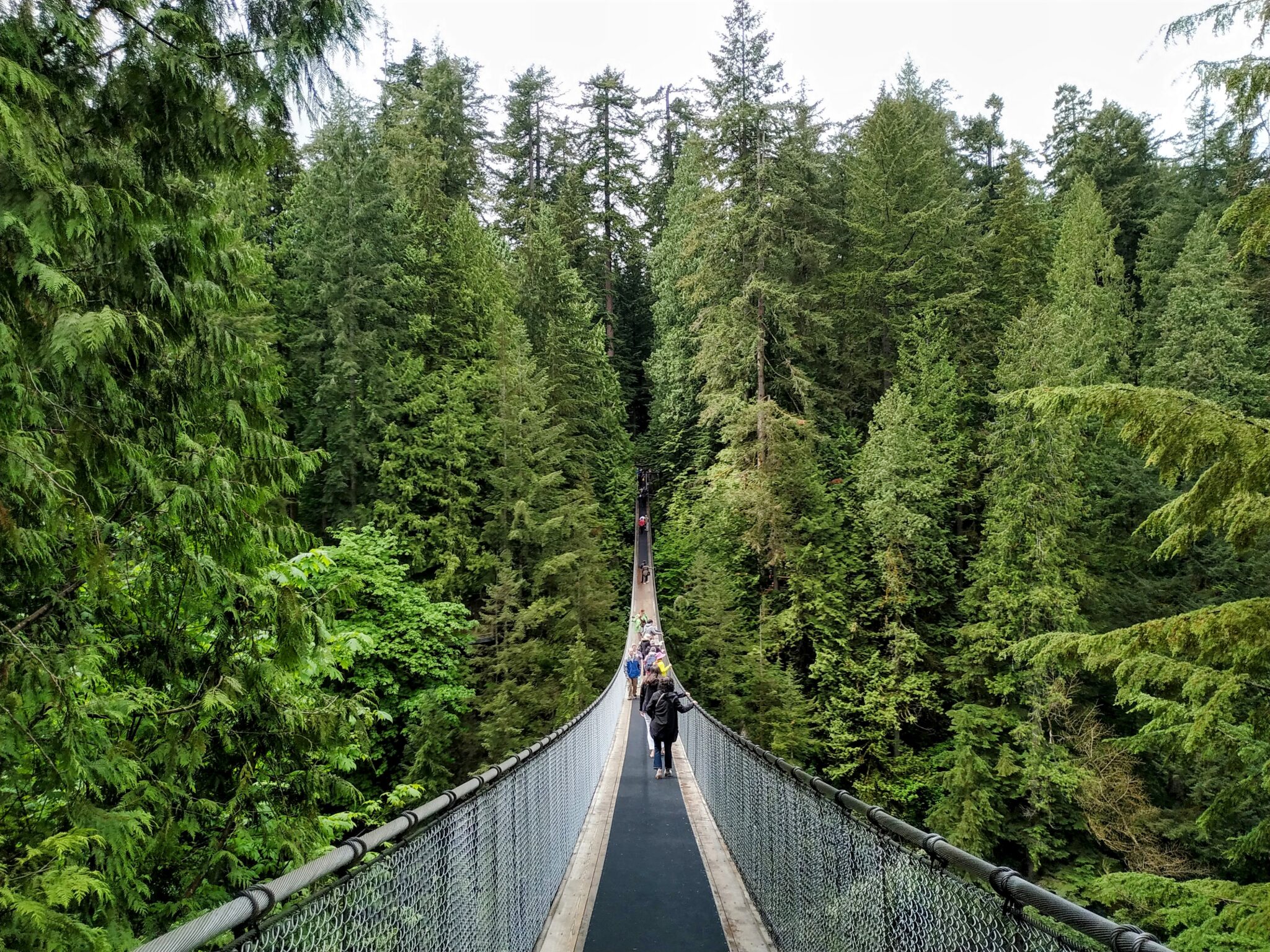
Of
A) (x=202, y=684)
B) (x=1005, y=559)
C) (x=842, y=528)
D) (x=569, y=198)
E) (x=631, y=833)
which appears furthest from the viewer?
(x=569, y=198)

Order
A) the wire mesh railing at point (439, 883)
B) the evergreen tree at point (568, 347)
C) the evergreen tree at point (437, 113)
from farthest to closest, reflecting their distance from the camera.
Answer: the evergreen tree at point (437, 113) → the evergreen tree at point (568, 347) → the wire mesh railing at point (439, 883)

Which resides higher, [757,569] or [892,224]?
[892,224]

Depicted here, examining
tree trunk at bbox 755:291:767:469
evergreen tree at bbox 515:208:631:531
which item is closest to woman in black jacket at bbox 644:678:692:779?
tree trunk at bbox 755:291:767:469

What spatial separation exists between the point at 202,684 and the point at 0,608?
2.52ft

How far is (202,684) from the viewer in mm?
3178

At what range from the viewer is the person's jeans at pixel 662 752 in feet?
26.3

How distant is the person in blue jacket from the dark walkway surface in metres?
5.73

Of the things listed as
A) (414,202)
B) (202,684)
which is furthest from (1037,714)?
(414,202)

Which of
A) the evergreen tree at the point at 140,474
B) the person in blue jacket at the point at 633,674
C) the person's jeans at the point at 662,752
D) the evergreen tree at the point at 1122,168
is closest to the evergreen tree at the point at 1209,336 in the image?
the evergreen tree at the point at 1122,168

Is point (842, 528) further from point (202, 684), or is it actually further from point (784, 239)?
point (202, 684)

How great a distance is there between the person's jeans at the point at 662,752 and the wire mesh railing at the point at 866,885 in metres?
2.65

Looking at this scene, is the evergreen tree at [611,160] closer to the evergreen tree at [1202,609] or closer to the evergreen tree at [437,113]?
the evergreen tree at [437,113]

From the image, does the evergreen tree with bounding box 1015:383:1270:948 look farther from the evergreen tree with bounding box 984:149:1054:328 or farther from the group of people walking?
the evergreen tree with bounding box 984:149:1054:328

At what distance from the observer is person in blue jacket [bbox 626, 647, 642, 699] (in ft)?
43.1
